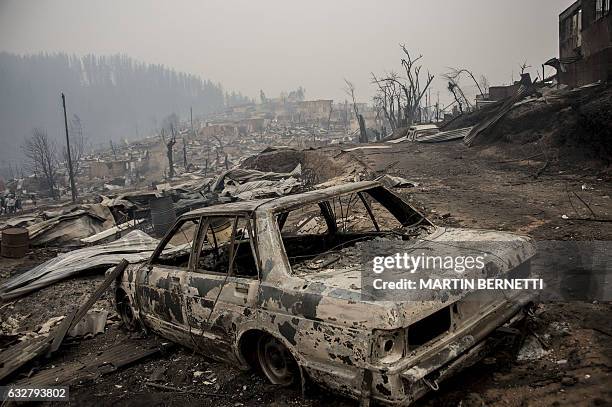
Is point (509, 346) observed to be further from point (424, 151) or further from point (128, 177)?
point (128, 177)

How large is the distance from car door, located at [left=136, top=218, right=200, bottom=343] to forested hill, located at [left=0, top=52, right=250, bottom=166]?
429ft

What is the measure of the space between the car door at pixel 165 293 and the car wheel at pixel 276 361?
35.1 inches

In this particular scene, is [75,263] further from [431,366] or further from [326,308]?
[431,366]

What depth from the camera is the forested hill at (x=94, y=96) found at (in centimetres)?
13812

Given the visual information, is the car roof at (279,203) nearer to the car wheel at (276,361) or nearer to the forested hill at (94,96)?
the car wheel at (276,361)

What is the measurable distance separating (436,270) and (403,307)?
54cm

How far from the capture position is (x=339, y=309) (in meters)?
2.66

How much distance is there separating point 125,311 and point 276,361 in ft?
8.46

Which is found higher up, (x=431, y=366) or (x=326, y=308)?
(x=326, y=308)

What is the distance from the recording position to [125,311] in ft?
17.1

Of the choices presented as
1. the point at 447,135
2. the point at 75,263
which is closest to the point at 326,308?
the point at 75,263

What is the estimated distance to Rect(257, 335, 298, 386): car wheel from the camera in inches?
126

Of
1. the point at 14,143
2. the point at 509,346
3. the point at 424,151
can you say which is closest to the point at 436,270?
the point at 509,346

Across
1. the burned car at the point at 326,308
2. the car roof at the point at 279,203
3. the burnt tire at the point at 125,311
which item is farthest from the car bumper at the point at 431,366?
the burnt tire at the point at 125,311
